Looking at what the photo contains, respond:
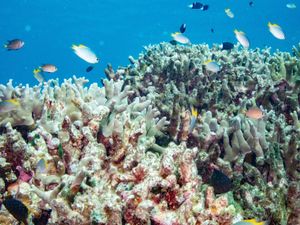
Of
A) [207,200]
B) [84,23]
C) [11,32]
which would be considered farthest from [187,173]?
[11,32]

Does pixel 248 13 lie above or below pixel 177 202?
below

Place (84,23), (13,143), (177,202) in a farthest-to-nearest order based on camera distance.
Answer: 1. (84,23)
2. (13,143)
3. (177,202)

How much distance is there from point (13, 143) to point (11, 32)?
382ft

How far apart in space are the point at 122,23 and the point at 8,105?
91678 millimetres

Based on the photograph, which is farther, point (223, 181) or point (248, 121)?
point (248, 121)

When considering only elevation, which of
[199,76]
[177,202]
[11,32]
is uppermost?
Result: [177,202]

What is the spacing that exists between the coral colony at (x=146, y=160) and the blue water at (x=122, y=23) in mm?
71518

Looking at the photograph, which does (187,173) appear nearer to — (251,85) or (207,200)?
(207,200)

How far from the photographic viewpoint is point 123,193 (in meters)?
2.56

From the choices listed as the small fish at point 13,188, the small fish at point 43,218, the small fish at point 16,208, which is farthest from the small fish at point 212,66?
the small fish at point 16,208

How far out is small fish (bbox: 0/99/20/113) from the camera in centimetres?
383

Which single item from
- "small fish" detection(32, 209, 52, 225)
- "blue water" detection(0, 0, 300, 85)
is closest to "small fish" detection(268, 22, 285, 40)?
"small fish" detection(32, 209, 52, 225)

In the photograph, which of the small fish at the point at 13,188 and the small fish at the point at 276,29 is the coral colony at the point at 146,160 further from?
the small fish at the point at 276,29

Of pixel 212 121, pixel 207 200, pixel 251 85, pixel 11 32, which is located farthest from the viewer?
pixel 11 32
